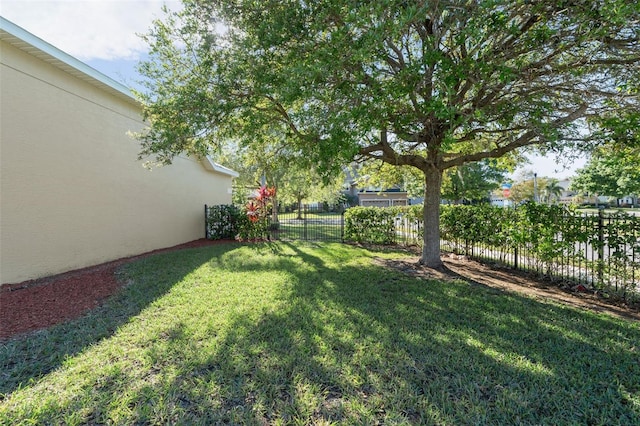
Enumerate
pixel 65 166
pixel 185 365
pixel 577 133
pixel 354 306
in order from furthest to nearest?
pixel 65 166
pixel 577 133
pixel 354 306
pixel 185 365

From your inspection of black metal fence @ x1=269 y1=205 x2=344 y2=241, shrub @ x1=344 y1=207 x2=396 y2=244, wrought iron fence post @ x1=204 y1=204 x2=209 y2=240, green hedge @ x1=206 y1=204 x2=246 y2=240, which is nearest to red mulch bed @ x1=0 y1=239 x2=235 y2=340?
green hedge @ x1=206 y1=204 x2=246 y2=240

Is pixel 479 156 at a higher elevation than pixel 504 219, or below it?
higher

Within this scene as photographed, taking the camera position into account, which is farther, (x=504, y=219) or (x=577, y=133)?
(x=504, y=219)

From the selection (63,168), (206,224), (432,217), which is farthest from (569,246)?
(206,224)

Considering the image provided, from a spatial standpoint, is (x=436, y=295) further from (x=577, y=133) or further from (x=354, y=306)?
(x=577, y=133)

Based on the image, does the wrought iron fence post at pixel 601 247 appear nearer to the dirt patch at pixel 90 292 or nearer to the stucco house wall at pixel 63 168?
the dirt patch at pixel 90 292

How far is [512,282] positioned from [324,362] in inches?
215

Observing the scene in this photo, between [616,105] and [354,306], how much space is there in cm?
551

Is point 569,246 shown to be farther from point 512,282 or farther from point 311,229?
point 311,229

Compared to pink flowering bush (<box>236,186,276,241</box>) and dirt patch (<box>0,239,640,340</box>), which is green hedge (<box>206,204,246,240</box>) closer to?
pink flowering bush (<box>236,186,276,241</box>)

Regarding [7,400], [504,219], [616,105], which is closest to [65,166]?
[7,400]

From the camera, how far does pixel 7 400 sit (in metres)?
2.41

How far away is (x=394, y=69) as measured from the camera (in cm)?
557

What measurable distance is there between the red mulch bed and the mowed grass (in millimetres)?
388
